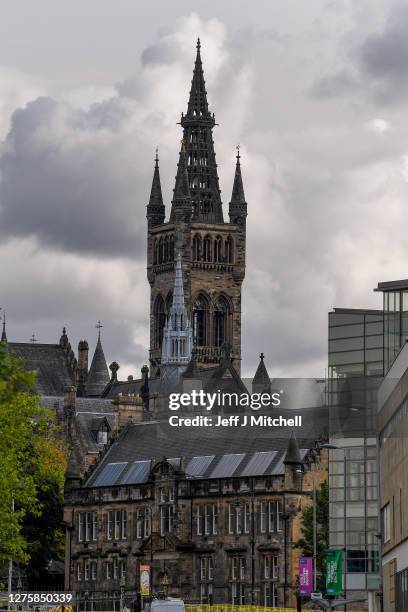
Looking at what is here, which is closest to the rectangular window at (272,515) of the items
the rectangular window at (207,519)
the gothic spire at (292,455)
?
the gothic spire at (292,455)

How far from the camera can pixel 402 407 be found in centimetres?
10856

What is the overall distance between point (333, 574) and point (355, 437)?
90.5ft

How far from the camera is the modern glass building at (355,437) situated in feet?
437

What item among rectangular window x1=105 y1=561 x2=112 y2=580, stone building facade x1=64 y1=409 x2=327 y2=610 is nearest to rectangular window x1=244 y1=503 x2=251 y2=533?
stone building facade x1=64 y1=409 x2=327 y2=610

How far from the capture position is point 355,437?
135375 mm

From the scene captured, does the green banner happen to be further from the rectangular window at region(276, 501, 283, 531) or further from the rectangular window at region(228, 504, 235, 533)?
the rectangular window at region(228, 504, 235, 533)

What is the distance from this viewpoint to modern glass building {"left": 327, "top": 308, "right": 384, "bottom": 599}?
133125 mm

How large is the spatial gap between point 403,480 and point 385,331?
74.3 ft

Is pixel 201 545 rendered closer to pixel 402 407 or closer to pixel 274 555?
pixel 274 555

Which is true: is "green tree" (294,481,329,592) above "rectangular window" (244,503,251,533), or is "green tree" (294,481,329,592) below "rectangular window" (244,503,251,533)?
below

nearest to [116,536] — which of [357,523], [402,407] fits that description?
[357,523]

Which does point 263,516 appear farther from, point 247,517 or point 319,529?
point 319,529

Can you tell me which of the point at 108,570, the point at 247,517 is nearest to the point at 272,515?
the point at 247,517

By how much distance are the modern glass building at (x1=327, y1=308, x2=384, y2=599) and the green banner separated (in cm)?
2225
